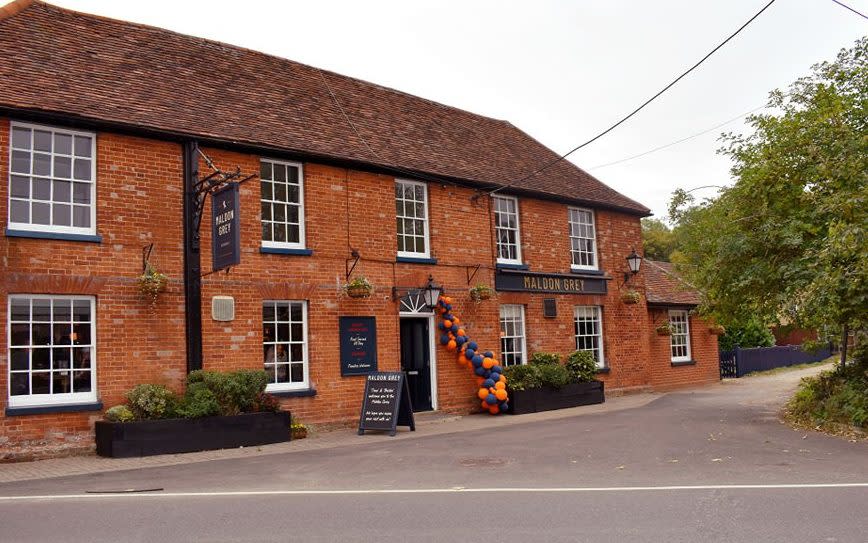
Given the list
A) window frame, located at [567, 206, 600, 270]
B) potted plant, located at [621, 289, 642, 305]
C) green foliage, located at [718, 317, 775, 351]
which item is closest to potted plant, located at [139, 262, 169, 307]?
window frame, located at [567, 206, 600, 270]

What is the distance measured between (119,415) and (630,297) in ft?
46.9

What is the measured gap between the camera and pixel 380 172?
657 inches

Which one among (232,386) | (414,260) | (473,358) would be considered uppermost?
(414,260)

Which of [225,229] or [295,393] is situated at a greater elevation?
[225,229]

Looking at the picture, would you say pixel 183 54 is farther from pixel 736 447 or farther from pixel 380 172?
pixel 736 447

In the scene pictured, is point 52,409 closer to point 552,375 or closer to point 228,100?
point 228,100

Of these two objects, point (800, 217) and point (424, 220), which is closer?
point (800, 217)

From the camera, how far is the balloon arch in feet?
56.1

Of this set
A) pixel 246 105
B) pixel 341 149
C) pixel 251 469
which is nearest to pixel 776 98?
pixel 341 149

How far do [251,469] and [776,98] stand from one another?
12.2m

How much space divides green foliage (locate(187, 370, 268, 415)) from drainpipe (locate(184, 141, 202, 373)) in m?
0.51

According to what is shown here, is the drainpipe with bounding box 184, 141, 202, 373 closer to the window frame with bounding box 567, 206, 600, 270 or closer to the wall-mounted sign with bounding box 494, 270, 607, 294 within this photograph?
the wall-mounted sign with bounding box 494, 270, 607, 294

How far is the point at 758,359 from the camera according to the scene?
104 feet

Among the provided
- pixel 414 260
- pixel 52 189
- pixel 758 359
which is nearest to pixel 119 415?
pixel 52 189
